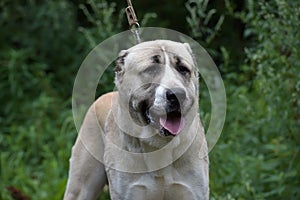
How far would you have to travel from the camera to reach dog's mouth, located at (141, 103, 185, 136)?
463 centimetres

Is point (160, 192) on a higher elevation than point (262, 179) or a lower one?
higher

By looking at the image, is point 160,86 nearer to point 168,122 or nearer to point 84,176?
point 168,122

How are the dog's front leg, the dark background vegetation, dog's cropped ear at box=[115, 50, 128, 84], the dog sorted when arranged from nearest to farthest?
the dog
dog's cropped ear at box=[115, 50, 128, 84]
the dog's front leg
the dark background vegetation

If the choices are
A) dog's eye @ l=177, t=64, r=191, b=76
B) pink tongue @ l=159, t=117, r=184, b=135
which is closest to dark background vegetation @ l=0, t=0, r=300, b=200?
pink tongue @ l=159, t=117, r=184, b=135

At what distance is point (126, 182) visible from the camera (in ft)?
16.3

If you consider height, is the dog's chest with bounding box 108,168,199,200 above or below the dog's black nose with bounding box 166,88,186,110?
below

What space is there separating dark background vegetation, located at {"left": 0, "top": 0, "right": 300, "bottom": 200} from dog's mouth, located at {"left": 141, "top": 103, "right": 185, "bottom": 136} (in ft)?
4.49

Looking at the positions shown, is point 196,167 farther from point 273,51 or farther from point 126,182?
point 273,51

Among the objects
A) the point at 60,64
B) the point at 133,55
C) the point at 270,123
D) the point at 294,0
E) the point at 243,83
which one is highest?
the point at 133,55

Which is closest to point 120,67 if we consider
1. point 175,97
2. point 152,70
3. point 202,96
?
point 152,70

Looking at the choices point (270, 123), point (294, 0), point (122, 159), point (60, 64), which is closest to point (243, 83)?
point (270, 123)

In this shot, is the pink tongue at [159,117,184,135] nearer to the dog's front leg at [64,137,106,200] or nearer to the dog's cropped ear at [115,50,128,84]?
the dog's cropped ear at [115,50,128,84]

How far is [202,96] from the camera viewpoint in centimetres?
771

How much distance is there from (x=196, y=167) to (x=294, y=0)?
186cm
